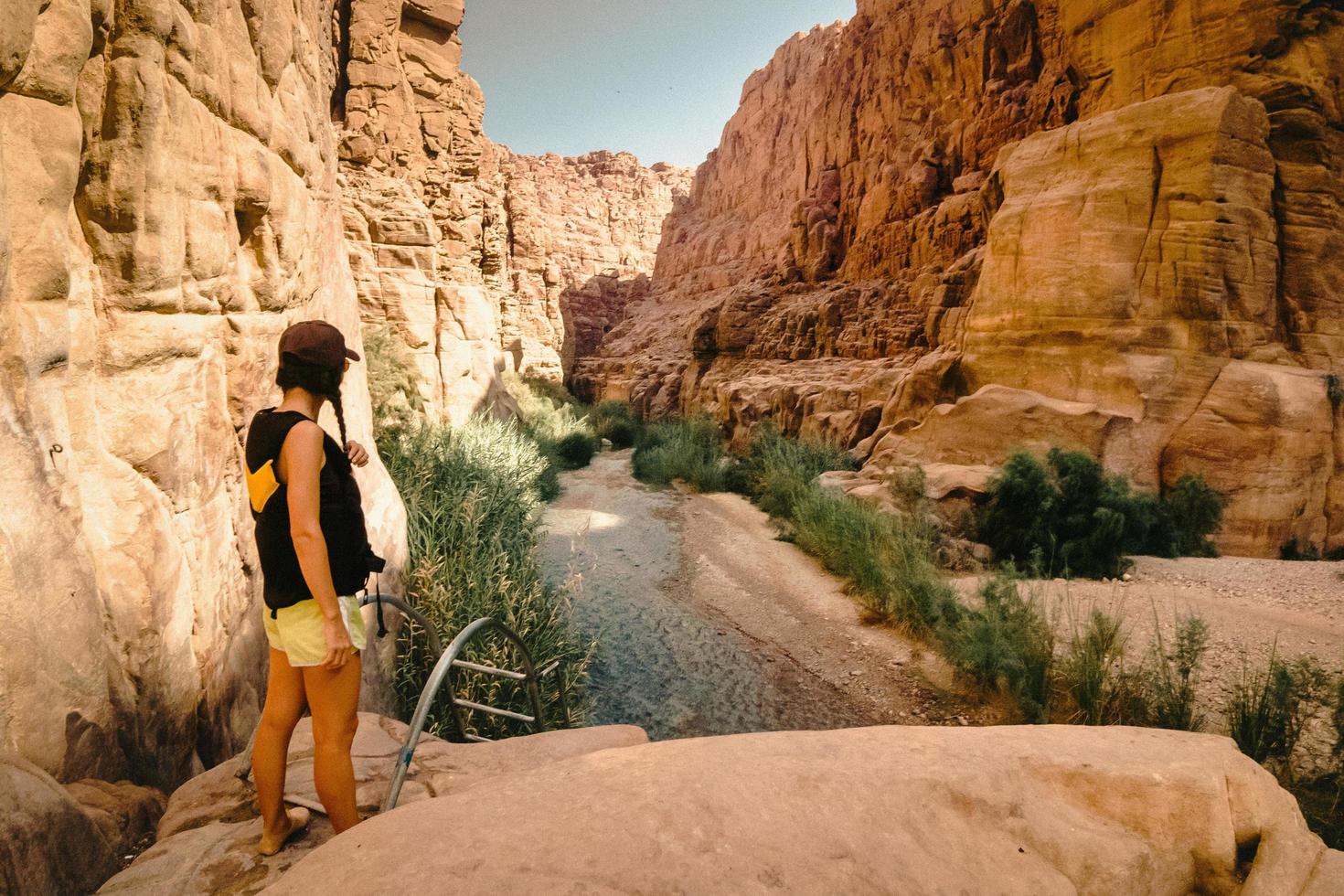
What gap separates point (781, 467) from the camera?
10.6 meters

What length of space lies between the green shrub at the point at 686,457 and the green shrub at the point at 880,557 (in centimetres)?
372

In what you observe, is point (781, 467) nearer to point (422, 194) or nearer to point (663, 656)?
point (663, 656)

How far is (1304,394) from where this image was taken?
759 cm

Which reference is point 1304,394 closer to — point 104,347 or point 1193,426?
point 1193,426

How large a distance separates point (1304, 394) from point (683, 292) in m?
31.7

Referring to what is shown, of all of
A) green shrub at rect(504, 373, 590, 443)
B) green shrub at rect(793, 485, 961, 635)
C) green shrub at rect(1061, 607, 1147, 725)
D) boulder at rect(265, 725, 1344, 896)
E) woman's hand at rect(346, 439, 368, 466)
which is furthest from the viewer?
green shrub at rect(504, 373, 590, 443)

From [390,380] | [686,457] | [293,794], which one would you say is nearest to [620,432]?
[686,457]

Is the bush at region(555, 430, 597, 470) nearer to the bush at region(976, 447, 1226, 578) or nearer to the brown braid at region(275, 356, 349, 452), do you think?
the bush at region(976, 447, 1226, 578)

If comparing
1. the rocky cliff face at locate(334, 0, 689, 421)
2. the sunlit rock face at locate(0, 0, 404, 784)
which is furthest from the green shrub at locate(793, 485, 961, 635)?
the rocky cliff face at locate(334, 0, 689, 421)

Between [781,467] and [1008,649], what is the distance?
20.9ft

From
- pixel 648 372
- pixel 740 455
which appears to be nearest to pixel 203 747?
pixel 740 455

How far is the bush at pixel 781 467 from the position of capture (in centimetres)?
979

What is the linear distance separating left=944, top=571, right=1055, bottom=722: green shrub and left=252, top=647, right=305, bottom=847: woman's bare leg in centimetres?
405

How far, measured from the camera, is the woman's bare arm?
1.68 m
